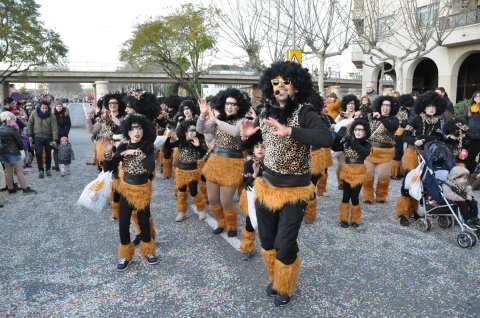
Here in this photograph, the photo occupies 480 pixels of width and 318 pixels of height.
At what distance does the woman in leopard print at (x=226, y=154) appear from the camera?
461 cm

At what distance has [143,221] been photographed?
401 cm

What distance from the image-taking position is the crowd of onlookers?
23.5ft

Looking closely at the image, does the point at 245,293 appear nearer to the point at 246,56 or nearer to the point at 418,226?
the point at 418,226

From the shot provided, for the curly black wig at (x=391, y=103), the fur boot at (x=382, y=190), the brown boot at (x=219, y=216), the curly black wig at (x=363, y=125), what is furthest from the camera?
the fur boot at (x=382, y=190)

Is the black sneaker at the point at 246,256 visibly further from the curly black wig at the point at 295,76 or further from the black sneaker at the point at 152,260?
the curly black wig at the point at 295,76

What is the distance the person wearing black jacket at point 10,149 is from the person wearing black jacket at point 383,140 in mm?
6609

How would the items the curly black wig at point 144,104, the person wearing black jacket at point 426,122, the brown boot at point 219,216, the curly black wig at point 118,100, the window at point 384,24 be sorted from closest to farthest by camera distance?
1. the brown boot at point 219,216
2. the curly black wig at point 144,104
3. the person wearing black jacket at point 426,122
4. the curly black wig at point 118,100
5. the window at point 384,24

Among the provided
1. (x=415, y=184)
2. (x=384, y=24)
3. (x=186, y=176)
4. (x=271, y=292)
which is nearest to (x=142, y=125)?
(x=186, y=176)

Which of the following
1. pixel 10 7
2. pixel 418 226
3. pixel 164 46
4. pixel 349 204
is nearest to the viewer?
pixel 418 226

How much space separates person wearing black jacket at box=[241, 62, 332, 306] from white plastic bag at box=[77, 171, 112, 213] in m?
2.05

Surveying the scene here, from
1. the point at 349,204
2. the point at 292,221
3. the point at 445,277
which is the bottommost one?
the point at 445,277

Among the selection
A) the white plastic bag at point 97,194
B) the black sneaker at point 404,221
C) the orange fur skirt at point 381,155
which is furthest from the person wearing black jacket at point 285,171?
the orange fur skirt at point 381,155

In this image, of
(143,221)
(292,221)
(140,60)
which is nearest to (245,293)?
(292,221)

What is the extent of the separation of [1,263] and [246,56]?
1385 cm
